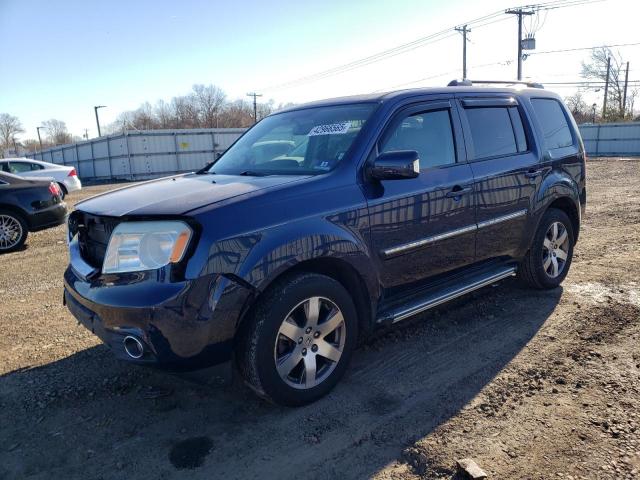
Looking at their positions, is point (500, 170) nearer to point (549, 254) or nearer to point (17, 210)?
point (549, 254)

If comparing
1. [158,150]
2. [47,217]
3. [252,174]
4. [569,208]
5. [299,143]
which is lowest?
[47,217]

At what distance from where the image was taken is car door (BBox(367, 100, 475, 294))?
3.46 metres

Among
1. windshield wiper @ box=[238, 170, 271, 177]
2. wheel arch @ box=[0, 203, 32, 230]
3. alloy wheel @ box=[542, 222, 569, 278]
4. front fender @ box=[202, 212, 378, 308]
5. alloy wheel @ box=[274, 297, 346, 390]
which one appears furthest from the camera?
wheel arch @ box=[0, 203, 32, 230]

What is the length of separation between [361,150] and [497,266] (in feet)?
6.20

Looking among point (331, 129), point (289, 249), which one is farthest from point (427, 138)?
point (289, 249)

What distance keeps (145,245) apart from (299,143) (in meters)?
1.54

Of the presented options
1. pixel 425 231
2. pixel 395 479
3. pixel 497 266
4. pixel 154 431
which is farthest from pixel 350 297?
pixel 497 266

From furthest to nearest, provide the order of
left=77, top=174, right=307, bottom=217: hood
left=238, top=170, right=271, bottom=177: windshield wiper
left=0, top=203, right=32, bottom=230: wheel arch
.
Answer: left=0, top=203, right=32, bottom=230: wheel arch, left=238, top=170, right=271, bottom=177: windshield wiper, left=77, top=174, right=307, bottom=217: hood

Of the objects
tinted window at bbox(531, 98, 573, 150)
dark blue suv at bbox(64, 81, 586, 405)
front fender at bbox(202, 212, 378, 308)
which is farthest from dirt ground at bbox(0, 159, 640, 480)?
tinted window at bbox(531, 98, 573, 150)

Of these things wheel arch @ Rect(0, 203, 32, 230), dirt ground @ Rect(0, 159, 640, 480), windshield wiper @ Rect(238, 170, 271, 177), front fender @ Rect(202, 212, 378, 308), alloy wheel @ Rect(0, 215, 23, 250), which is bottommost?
dirt ground @ Rect(0, 159, 640, 480)

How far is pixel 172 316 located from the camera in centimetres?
261

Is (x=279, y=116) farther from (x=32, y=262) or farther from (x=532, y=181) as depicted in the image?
(x=32, y=262)

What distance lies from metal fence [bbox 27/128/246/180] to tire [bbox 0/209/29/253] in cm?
2174

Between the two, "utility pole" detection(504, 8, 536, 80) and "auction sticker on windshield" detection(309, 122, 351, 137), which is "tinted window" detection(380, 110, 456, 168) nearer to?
"auction sticker on windshield" detection(309, 122, 351, 137)
